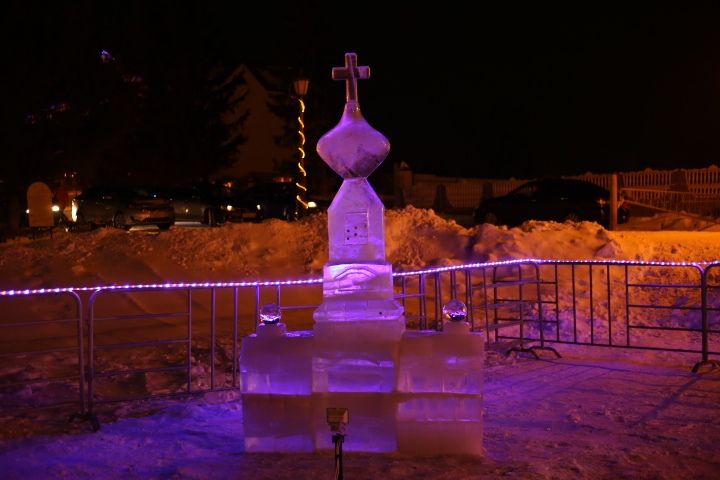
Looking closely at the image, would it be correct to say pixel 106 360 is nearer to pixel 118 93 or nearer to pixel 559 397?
pixel 559 397

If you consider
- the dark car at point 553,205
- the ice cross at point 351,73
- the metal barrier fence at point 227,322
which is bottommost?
the metal barrier fence at point 227,322

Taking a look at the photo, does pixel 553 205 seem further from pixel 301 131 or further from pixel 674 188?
pixel 301 131

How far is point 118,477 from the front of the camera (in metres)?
5.54

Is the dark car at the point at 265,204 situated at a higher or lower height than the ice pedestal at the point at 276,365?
higher

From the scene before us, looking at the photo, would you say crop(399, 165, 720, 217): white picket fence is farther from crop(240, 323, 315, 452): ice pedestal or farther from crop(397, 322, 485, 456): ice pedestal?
crop(240, 323, 315, 452): ice pedestal

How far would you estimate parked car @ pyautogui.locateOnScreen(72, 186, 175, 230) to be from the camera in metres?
24.8

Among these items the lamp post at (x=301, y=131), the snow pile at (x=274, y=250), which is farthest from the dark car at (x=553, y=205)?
the lamp post at (x=301, y=131)

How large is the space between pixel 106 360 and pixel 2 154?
14.5 metres

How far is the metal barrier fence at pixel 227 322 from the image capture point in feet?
26.2

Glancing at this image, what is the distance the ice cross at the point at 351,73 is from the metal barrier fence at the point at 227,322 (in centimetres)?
282

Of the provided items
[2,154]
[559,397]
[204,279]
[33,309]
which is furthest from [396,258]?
[2,154]

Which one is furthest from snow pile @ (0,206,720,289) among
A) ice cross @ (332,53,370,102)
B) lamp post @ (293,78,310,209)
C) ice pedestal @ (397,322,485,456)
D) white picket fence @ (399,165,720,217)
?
white picket fence @ (399,165,720,217)

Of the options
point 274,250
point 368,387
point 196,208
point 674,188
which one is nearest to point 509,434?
point 368,387

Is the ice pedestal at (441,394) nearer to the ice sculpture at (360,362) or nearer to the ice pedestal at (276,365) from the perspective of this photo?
the ice sculpture at (360,362)
